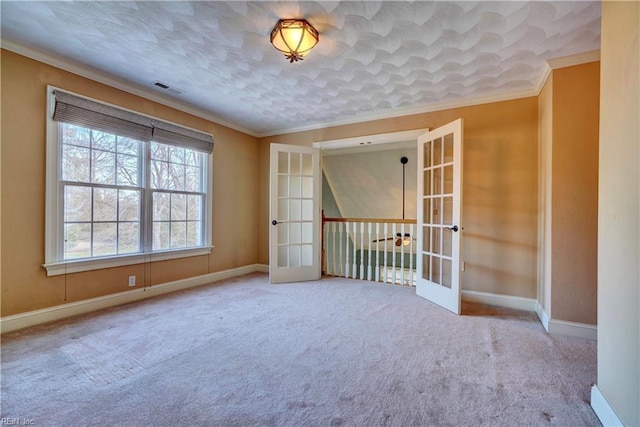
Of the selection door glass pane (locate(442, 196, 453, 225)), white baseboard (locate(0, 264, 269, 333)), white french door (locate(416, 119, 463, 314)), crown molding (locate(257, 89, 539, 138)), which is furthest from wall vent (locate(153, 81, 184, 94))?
door glass pane (locate(442, 196, 453, 225))

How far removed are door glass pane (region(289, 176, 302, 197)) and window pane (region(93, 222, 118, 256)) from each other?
7.54 ft

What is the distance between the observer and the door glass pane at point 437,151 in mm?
3336

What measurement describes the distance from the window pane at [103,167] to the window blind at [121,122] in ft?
0.83

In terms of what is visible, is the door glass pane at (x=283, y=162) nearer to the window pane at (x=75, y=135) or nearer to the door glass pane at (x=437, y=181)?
the door glass pane at (x=437, y=181)

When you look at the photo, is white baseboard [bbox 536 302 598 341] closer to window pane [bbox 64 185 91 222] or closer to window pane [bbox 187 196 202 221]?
window pane [bbox 187 196 202 221]

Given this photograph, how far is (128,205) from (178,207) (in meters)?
0.63

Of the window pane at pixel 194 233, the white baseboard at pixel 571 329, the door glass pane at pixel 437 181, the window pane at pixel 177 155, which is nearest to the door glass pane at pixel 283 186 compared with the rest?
the window pane at pixel 194 233

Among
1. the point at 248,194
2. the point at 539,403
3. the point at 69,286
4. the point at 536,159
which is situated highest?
the point at 536,159

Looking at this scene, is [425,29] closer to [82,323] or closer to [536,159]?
[536,159]

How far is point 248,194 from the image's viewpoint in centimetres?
480

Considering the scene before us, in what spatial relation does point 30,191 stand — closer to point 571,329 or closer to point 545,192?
point 545,192

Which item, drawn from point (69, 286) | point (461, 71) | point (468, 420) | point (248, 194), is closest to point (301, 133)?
point (248, 194)

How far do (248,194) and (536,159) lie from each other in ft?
13.1

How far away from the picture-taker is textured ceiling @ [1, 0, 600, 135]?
1897mm
